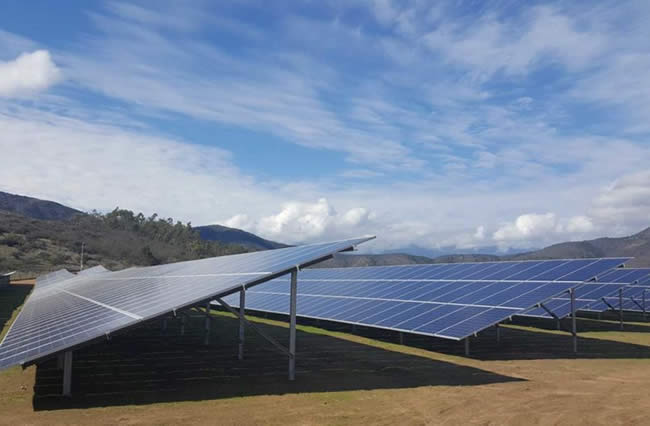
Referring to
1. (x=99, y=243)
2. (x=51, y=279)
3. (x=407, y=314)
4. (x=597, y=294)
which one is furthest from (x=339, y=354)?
(x=99, y=243)

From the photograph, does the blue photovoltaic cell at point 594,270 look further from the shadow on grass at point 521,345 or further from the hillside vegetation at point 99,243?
the hillside vegetation at point 99,243

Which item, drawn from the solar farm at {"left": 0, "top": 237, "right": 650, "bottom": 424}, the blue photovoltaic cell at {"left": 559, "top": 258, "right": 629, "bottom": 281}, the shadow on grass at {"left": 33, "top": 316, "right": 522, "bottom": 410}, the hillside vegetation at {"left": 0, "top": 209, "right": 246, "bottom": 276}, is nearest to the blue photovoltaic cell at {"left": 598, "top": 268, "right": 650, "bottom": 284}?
the solar farm at {"left": 0, "top": 237, "right": 650, "bottom": 424}

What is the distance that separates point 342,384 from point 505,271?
13657 millimetres

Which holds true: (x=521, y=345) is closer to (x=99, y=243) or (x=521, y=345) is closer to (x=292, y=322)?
(x=292, y=322)

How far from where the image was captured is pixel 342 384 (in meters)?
13.9

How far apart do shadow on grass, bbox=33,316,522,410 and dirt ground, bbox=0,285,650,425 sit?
0.03 metres

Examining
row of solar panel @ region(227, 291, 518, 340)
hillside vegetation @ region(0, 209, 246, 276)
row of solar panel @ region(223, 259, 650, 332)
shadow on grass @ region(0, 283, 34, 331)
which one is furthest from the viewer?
hillside vegetation @ region(0, 209, 246, 276)

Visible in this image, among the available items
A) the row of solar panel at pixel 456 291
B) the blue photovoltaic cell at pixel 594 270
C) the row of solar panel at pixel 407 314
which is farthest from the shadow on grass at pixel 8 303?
the blue photovoltaic cell at pixel 594 270

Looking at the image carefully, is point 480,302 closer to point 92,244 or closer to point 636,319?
point 636,319

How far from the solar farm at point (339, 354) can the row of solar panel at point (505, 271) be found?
0.39 ft

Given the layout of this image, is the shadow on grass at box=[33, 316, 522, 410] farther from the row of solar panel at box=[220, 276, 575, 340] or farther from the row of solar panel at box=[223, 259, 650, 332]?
the row of solar panel at box=[223, 259, 650, 332]

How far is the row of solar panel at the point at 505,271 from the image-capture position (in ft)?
71.4

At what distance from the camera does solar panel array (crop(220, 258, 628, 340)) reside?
19062 millimetres

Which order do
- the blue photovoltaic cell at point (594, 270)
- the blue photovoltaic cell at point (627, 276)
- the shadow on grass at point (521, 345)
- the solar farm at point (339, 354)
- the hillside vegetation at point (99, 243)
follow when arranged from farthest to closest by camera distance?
1. the hillside vegetation at point (99, 243)
2. the blue photovoltaic cell at point (627, 276)
3. the blue photovoltaic cell at point (594, 270)
4. the shadow on grass at point (521, 345)
5. the solar farm at point (339, 354)
